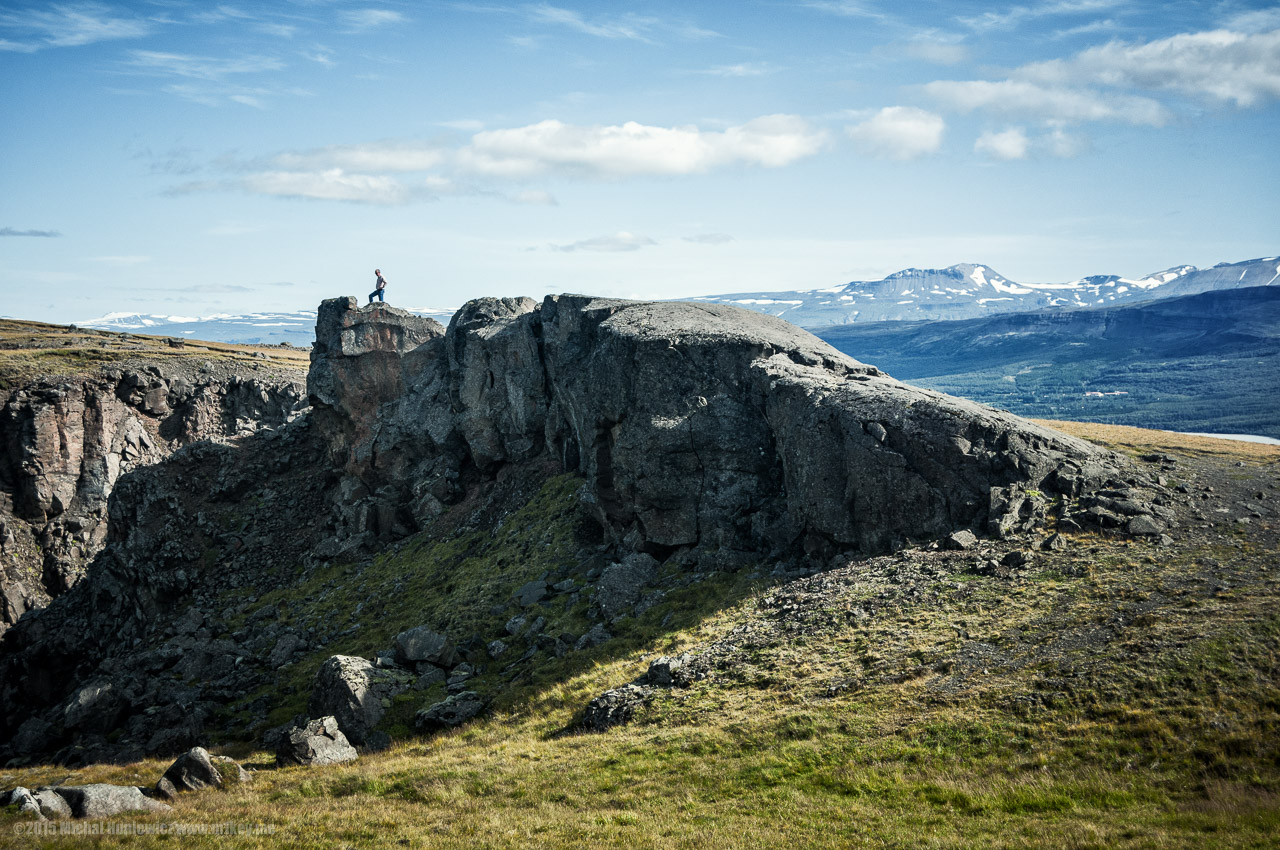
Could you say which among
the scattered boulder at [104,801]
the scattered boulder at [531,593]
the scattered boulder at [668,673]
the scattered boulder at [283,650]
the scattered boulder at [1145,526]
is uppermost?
the scattered boulder at [1145,526]

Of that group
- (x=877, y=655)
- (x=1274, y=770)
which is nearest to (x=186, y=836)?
(x=877, y=655)

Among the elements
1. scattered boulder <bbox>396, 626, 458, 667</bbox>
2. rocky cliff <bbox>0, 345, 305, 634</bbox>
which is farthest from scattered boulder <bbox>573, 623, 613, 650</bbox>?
rocky cliff <bbox>0, 345, 305, 634</bbox>

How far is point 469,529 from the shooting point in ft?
178

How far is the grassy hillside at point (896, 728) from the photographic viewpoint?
18.5m

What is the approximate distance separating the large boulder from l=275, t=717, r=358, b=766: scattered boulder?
84 centimetres

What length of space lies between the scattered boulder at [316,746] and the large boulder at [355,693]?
84 cm

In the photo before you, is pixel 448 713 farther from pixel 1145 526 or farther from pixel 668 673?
pixel 1145 526

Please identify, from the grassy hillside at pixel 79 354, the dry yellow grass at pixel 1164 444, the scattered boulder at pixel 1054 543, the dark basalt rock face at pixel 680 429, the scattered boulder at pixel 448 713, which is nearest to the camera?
the scattered boulder at pixel 1054 543

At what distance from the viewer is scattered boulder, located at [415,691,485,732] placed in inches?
1260

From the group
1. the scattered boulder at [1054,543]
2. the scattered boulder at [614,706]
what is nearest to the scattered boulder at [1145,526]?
the scattered boulder at [1054,543]

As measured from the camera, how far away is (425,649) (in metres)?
37.7

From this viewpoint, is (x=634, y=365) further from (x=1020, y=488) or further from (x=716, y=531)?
(x=1020, y=488)

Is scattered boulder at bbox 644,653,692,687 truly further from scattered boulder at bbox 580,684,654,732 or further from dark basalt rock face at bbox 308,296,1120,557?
dark basalt rock face at bbox 308,296,1120,557

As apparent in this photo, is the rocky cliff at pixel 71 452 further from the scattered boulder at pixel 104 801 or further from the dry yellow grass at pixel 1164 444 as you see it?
the dry yellow grass at pixel 1164 444
